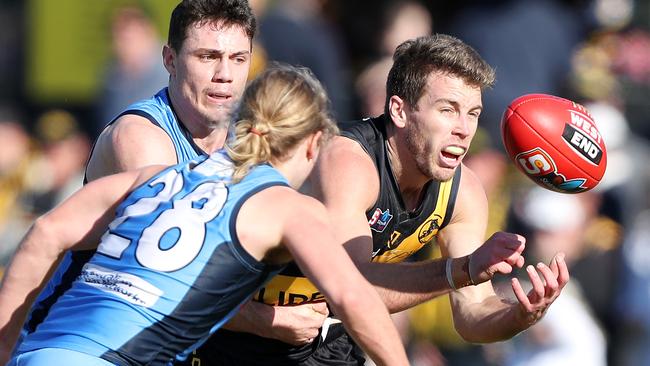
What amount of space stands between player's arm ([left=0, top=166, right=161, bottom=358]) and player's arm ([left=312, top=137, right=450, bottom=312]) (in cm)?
94

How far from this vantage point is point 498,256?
17.4 ft

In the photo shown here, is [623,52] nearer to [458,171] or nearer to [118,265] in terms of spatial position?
[458,171]

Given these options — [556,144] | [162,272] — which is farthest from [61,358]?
[556,144]

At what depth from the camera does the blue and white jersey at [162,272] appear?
456cm

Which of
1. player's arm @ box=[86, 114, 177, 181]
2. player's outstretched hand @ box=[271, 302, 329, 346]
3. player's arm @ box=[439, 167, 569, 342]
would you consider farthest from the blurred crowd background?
player's arm @ box=[86, 114, 177, 181]

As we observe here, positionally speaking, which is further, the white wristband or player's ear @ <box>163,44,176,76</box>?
player's ear @ <box>163,44,176,76</box>

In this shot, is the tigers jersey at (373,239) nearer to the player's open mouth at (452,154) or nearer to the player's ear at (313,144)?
the player's open mouth at (452,154)

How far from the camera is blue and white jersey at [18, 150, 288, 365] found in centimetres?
456

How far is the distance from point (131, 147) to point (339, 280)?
1405 millimetres

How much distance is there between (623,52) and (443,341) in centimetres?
344

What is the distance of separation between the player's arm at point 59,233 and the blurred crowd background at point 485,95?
14.3 ft

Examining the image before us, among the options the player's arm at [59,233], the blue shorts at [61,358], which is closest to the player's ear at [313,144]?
the player's arm at [59,233]

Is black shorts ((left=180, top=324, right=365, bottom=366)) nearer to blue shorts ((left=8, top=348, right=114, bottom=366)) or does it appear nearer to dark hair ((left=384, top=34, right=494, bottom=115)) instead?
dark hair ((left=384, top=34, right=494, bottom=115))

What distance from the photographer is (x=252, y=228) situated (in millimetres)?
4551
